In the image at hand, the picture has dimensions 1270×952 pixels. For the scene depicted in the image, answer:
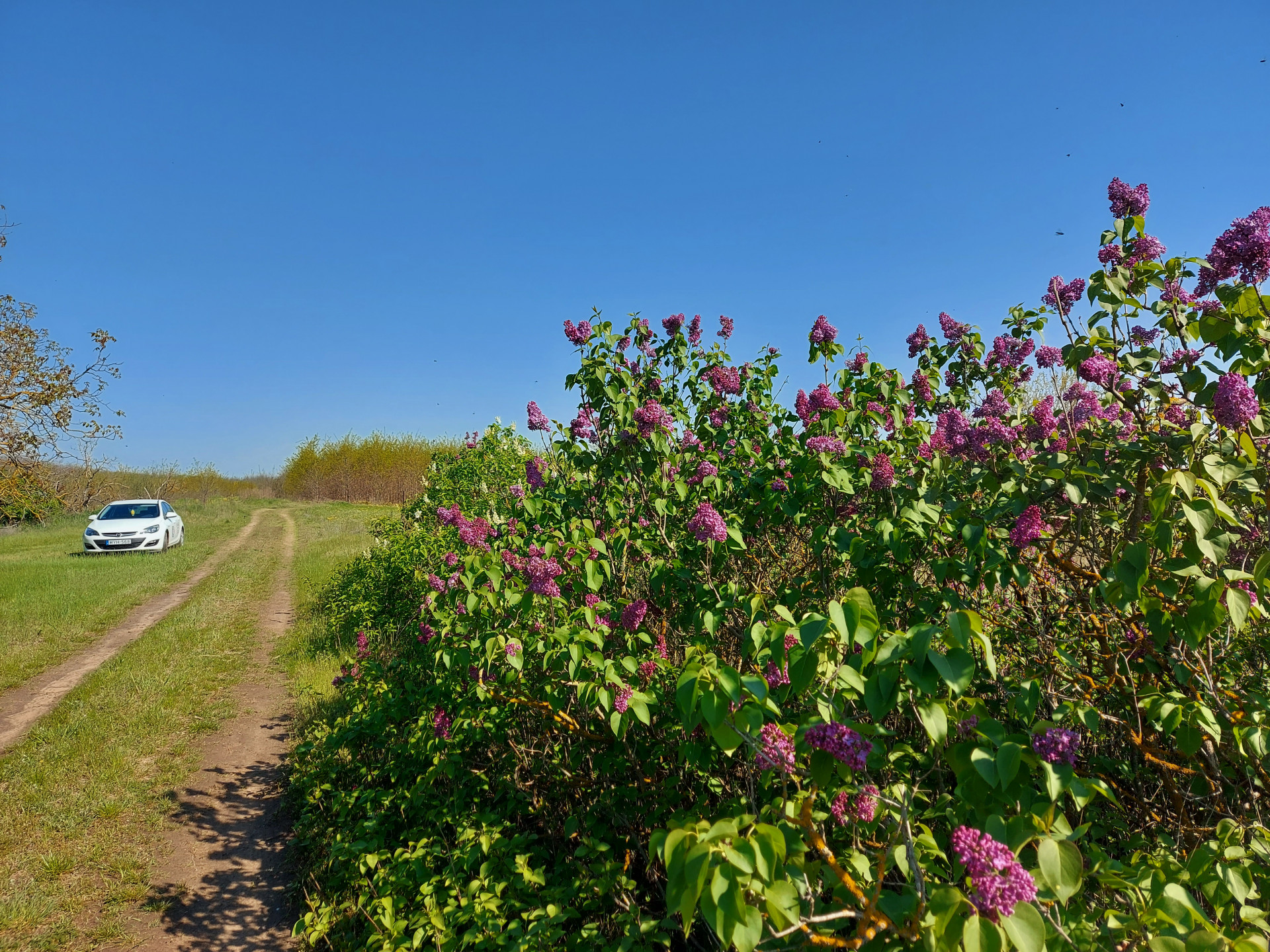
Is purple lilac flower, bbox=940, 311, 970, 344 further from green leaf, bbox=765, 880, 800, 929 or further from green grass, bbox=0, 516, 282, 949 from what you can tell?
green grass, bbox=0, 516, 282, 949

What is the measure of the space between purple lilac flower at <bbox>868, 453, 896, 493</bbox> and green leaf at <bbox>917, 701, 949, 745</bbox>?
1.34 m

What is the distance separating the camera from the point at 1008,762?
118cm

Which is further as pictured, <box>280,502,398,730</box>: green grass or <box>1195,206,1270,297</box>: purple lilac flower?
<box>280,502,398,730</box>: green grass

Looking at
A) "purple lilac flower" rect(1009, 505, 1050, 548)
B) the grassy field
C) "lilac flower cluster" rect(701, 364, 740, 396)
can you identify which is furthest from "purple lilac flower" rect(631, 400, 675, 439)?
the grassy field

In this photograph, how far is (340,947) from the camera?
2.91 m

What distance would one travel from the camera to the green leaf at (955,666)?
1155 millimetres

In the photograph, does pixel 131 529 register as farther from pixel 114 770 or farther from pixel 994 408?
pixel 994 408

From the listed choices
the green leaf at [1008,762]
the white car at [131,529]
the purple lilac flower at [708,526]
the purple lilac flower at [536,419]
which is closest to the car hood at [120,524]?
the white car at [131,529]

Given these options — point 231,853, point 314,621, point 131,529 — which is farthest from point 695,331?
point 131,529

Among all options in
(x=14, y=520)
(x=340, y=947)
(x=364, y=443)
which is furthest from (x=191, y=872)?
(x=364, y=443)

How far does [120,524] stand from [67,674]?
436 inches

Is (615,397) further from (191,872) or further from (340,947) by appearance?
(191,872)

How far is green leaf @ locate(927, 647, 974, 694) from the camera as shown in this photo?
1155 millimetres

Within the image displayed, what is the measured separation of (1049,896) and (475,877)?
101 inches
